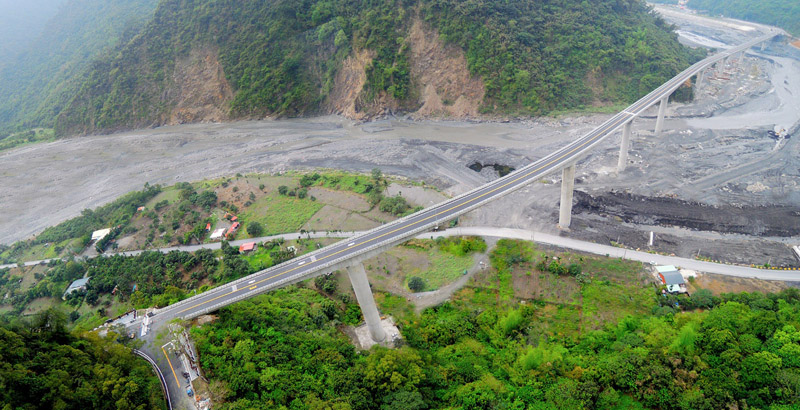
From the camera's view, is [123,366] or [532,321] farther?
[532,321]

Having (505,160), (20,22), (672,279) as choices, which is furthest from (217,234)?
(20,22)

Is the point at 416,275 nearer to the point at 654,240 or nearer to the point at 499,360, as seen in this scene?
→ the point at 499,360

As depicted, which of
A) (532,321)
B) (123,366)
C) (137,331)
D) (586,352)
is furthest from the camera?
(532,321)

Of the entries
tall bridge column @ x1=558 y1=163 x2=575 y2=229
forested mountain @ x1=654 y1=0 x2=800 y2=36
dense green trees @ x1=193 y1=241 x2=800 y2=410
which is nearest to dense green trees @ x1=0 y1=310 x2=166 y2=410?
dense green trees @ x1=193 y1=241 x2=800 y2=410

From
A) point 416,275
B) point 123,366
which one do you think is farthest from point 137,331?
point 416,275

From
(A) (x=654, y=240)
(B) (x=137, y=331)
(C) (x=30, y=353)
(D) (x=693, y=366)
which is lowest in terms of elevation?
(A) (x=654, y=240)

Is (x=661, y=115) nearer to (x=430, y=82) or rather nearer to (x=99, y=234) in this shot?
(x=430, y=82)

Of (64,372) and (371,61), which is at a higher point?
(371,61)
